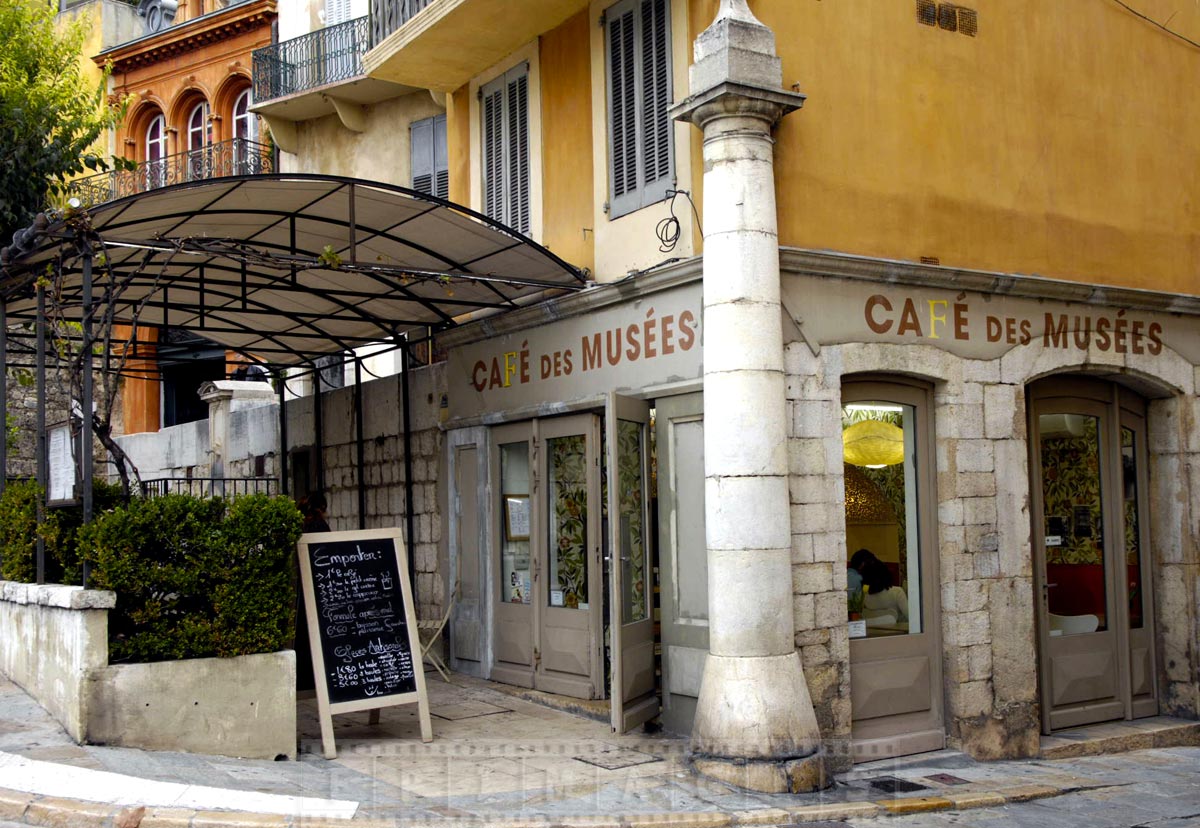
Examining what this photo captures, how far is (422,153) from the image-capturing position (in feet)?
57.3

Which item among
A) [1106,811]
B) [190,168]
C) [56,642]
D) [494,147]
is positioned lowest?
[1106,811]

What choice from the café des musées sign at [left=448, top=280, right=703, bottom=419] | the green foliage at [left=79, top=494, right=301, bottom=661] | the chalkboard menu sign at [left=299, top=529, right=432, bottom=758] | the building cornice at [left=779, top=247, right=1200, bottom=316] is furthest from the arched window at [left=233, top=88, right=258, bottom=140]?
the building cornice at [left=779, top=247, right=1200, bottom=316]

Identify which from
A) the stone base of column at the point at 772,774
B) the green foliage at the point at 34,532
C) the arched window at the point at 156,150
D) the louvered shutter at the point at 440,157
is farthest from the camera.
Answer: the arched window at the point at 156,150

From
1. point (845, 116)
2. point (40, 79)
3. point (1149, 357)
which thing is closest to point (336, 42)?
point (40, 79)

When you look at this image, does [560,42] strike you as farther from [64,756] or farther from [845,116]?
[64,756]

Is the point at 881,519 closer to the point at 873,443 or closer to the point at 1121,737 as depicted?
the point at 873,443

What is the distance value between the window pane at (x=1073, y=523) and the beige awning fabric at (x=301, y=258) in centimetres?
429

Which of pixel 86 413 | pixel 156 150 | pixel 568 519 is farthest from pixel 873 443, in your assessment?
pixel 156 150

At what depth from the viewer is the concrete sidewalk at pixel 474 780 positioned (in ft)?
22.7

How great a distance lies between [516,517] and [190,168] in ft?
50.7

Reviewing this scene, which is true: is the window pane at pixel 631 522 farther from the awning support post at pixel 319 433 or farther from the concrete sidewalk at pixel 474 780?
the awning support post at pixel 319 433

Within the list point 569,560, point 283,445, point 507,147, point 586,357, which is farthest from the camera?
point 283,445

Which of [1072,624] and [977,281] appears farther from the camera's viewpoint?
[1072,624]

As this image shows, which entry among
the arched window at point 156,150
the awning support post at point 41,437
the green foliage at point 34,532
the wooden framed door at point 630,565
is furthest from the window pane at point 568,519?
the arched window at point 156,150
